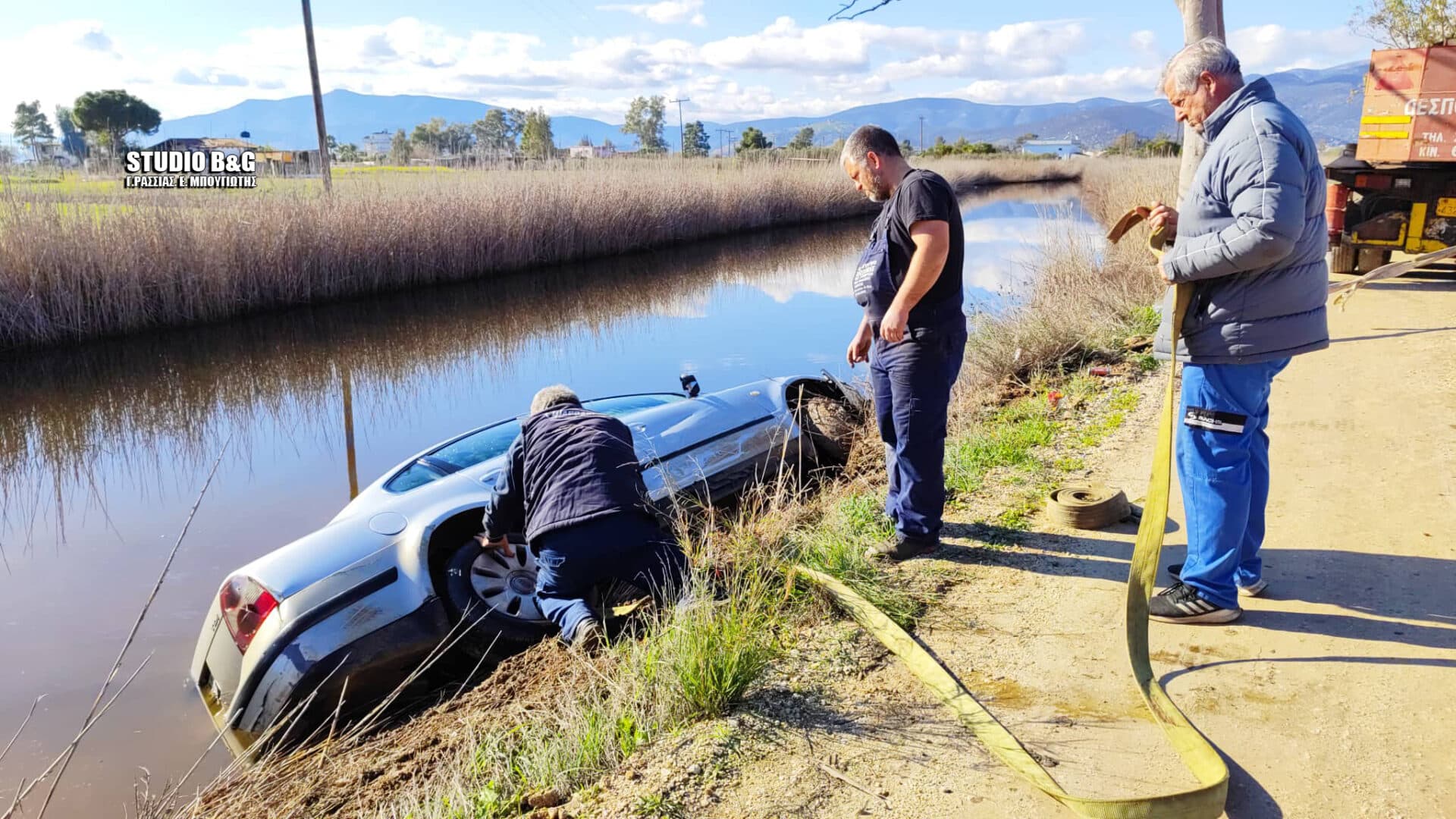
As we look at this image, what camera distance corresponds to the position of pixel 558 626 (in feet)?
13.3

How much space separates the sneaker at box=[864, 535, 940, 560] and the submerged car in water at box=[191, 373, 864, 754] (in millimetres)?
569

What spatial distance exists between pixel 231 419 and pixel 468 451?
5124 millimetres

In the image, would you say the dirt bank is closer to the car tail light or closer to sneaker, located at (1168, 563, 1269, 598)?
sneaker, located at (1168, 563, 1269, 598)

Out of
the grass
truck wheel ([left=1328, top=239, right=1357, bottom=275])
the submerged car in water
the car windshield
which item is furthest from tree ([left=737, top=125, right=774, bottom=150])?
the submerged car in water

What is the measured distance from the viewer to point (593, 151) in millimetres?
31281

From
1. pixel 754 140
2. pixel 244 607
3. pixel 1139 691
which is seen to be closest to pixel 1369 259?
pixel 1139 691

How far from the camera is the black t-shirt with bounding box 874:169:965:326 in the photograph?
3688 millimetres

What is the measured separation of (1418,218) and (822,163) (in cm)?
2495

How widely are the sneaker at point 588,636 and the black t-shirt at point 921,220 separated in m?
1.78

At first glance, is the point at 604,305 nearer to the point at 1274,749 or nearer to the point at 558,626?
the point at 558,626

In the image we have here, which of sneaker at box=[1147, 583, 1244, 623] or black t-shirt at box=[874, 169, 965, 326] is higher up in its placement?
black t-shirt at box=[874, 169, 965, 326]

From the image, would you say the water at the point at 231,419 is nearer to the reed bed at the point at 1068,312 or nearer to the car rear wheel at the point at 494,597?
the reed bed at the point at 1068,312

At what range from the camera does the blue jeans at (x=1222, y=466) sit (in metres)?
3.11

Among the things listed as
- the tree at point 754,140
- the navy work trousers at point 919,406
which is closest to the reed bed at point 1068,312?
the navy work trousers at point 919,406
